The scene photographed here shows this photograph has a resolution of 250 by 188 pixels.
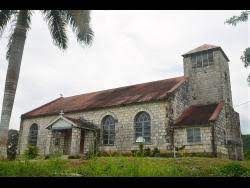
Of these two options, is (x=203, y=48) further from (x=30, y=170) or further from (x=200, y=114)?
(x=30, y=170)

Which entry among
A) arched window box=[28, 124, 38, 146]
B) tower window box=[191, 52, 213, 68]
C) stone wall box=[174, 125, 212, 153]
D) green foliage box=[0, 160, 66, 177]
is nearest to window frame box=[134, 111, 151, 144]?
stone wall box=[174, 125, 212, 153]

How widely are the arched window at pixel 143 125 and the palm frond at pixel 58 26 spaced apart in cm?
963

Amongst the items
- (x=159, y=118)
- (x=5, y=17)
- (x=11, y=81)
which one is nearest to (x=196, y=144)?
(x=159, y=118)

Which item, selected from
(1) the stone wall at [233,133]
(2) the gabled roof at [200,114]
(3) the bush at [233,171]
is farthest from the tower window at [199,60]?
(3) the bush at [233,171]

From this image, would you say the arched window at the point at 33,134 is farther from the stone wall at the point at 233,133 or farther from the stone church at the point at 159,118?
the stone wall at the point at 233,133

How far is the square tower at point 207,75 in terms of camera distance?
2636cm

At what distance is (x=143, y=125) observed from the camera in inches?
917

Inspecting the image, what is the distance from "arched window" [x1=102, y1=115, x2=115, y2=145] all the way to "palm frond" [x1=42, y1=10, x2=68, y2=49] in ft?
33.5

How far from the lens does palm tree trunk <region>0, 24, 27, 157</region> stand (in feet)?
42.7

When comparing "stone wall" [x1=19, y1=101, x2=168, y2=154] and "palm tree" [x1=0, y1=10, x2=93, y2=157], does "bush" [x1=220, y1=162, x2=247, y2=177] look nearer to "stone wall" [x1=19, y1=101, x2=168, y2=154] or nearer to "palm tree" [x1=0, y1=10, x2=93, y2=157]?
"palm tree" [x1=0, y1=10, x2=93, y2=157]

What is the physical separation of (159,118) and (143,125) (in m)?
1.62
